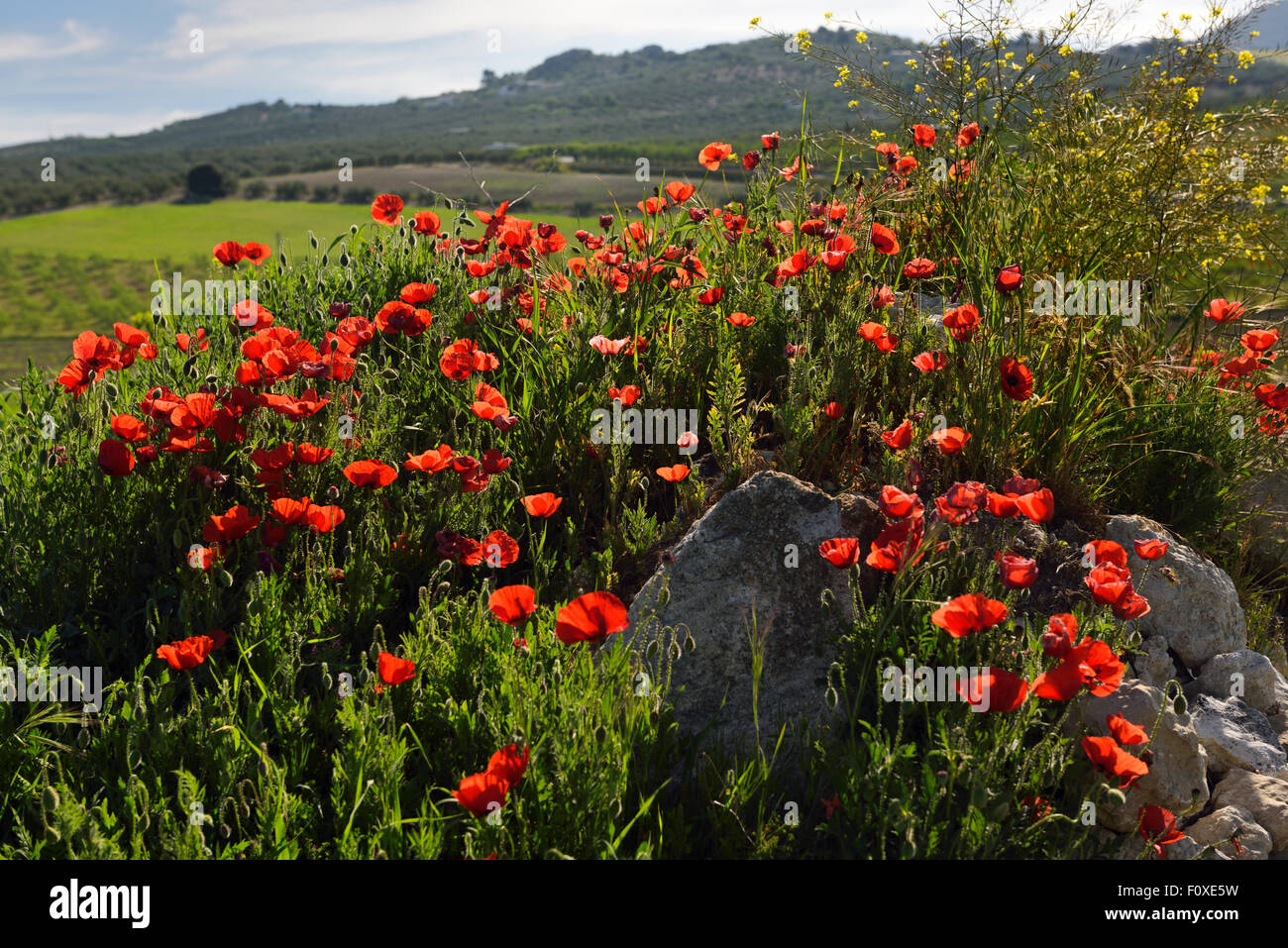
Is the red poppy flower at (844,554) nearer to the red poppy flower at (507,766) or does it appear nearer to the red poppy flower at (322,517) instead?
the red poppy flower at (507,766)

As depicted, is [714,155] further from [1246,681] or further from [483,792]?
[483,792]

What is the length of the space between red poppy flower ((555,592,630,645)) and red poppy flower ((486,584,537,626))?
0.58 feet

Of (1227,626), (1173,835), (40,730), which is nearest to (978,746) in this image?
(1173,835)

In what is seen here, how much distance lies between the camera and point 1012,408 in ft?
10.4

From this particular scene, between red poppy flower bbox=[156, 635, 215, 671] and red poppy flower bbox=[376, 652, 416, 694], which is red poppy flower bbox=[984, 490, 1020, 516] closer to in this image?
red poppy flower bbox=[376, 652, 416, 694]

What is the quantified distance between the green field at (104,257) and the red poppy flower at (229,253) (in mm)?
20955

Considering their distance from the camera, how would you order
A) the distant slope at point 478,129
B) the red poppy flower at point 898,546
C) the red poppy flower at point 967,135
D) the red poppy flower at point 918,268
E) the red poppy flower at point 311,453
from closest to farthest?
1. the red poppy flower at point 898,546
2. the red poppy flower at point 311,453
3. the red poppy flower at point 918,268
4. the red poppy flower at point 967,135
5. the distant slope at point 478,129

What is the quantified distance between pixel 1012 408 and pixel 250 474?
114 inches

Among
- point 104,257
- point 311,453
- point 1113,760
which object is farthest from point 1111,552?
point 104,257

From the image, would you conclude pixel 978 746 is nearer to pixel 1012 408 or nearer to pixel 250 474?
pixel 1012 408

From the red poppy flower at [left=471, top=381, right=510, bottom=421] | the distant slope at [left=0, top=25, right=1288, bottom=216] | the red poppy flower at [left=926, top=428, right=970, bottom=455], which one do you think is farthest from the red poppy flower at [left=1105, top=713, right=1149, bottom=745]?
the distant slope at [left=0, top=25, right=1288, bottom=216]

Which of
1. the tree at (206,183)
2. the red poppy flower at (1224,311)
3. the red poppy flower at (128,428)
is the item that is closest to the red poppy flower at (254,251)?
the red poppy flower at (128,428)

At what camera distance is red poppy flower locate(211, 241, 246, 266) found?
3.76m

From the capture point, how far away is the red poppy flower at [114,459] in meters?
2.82
